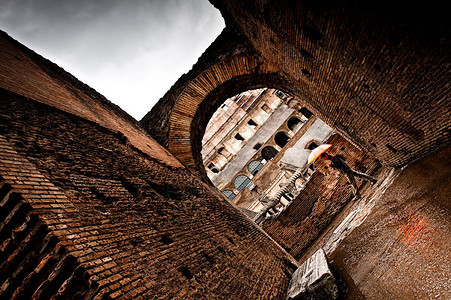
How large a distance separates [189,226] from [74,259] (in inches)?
71.3

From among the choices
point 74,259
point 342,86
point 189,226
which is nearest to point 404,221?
point 342,86

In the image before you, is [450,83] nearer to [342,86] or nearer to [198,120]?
[342,86]

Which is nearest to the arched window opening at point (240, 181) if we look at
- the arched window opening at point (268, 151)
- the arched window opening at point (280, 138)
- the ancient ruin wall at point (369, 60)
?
the arched window opening at point (268, 151)

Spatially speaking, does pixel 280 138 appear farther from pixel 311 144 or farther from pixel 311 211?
pixel 311 211

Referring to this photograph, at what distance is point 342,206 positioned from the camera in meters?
7.83

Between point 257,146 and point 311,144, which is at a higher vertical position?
point 257,146

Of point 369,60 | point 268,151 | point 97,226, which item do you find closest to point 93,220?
point 97,226

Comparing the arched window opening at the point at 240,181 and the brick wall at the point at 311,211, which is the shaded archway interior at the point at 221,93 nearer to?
the brick wall at the point at 311,211

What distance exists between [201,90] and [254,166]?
19104 mm

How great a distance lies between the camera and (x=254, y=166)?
24.7 m

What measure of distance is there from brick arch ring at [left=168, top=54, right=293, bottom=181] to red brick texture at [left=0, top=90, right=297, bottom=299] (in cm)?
212

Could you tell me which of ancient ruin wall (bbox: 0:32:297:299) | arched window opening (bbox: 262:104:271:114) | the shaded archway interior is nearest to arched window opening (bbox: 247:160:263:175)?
arched window opening (bbox: 262:104:271:114)

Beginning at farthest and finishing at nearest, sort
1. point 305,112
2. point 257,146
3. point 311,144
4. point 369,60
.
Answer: point 257,146 < point 305,112 < point 311,144 < point 369,60

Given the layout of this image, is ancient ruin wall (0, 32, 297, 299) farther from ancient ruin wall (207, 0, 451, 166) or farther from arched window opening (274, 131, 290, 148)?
arched window opening (274, 131, 290, 148)
